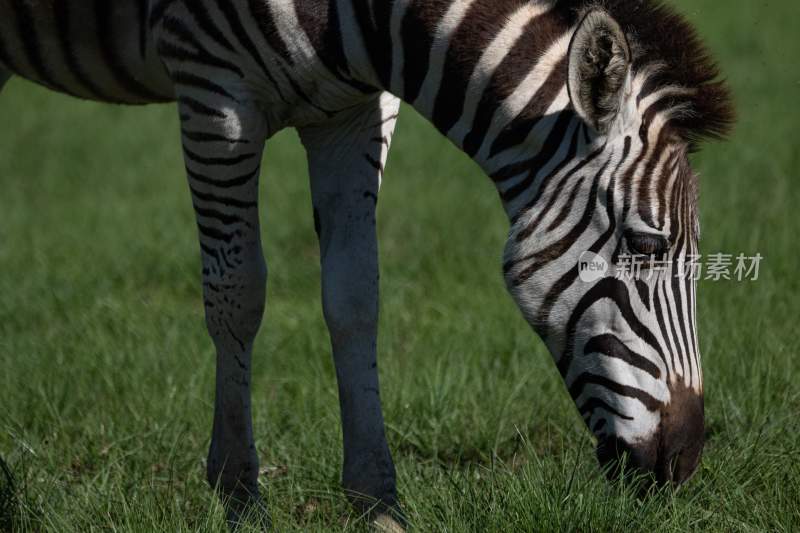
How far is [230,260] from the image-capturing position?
Result: 4.16 meters

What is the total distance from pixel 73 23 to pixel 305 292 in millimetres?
3289

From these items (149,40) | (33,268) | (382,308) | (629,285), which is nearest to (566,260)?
(629,285)

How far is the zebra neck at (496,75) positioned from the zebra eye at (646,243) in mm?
329

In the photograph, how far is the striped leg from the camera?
434cm

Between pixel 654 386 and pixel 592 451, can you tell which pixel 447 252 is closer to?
pixel 592 451

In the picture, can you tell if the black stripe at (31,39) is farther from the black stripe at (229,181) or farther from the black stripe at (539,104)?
the black stripe at (539,104)

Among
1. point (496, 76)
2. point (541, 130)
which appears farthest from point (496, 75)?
point (541, 130)

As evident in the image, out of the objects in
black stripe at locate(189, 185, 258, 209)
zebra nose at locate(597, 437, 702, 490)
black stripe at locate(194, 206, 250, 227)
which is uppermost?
black stripe at locate(189, 185, 258, 209)

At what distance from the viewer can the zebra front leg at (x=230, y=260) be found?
→ 400cm

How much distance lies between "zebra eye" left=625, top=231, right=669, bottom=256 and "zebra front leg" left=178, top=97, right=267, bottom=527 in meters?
1.40

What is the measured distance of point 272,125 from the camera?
4.11 metres

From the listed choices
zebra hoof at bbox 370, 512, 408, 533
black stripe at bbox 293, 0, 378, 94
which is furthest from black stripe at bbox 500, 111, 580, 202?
zebra hoof at bbox 370, 512, 408, 533

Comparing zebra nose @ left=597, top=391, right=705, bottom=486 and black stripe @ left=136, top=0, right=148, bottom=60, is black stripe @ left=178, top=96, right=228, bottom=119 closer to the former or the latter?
black stripe @ left=136, top=0, right=148, bottom=60

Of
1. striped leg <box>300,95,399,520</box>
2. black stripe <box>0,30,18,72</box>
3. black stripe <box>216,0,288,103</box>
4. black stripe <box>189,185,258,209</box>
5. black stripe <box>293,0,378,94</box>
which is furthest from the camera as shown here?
black stripe <box>0,30,18,72</box>
